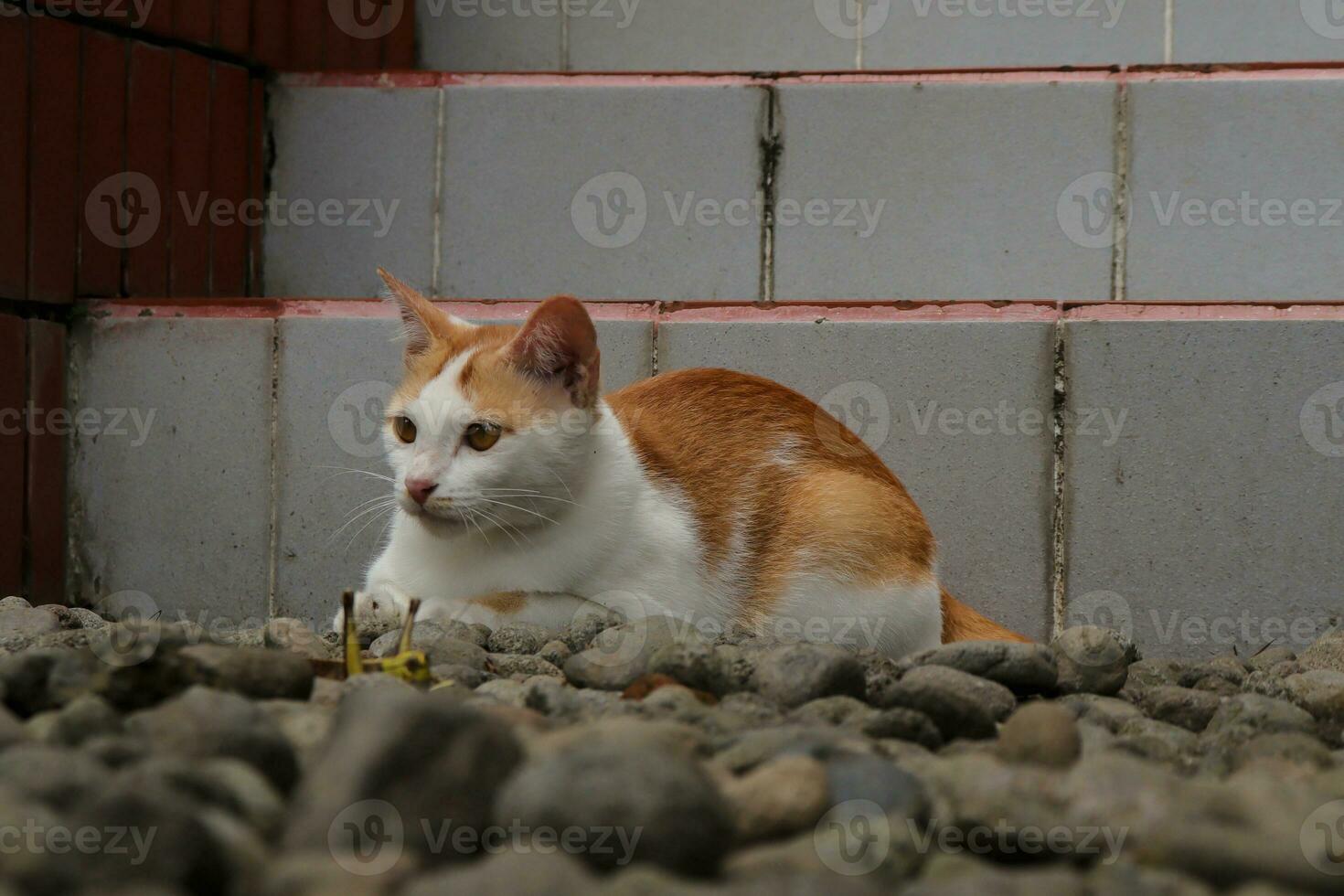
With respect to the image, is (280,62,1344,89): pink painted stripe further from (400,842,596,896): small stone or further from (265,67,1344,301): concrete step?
(400,842,596,896): small stone

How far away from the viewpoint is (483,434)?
263 centimetres

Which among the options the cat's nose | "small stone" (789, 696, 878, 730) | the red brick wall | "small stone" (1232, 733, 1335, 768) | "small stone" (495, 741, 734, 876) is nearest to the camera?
"small stone" (495, 741, 734, 876)

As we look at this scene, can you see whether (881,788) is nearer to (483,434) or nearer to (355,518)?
(483,434)

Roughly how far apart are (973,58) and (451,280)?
1.99 meters

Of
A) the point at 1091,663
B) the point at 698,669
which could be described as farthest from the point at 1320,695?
the point at 698,669

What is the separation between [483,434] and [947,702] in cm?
120

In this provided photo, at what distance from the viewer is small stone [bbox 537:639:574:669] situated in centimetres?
230

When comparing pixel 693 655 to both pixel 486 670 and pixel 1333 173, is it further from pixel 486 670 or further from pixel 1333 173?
pixel 1333 173

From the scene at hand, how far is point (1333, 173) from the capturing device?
371 cm

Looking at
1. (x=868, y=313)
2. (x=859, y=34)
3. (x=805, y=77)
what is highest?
(x=859, y=34)

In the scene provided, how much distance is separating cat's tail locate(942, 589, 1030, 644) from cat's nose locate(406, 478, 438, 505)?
118cm

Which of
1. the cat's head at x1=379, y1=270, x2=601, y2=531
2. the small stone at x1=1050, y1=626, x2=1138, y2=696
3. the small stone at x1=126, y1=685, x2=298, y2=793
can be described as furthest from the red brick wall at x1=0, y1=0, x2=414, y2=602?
the small stone at x1=1050, y1=626, x2=1138, y2=696

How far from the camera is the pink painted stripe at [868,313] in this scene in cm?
322

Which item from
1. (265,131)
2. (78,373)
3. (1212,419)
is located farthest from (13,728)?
(265,131)
